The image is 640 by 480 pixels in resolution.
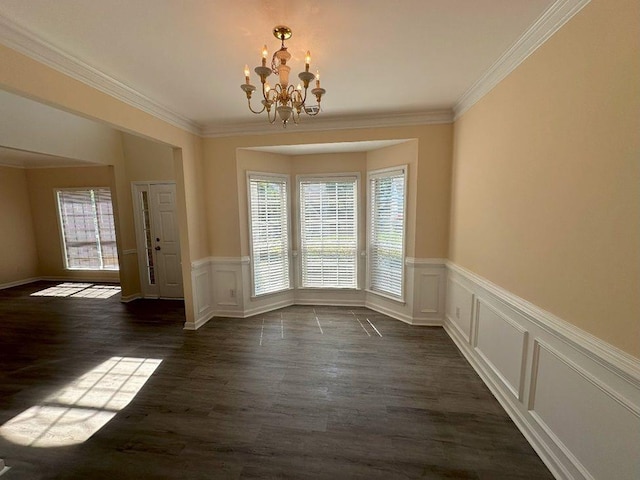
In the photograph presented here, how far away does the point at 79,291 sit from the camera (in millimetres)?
5457

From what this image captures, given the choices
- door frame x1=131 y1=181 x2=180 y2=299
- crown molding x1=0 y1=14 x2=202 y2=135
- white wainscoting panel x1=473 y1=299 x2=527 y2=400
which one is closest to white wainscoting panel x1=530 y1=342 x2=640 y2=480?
white wainscoting panel x1=473 y1=299 x2=527 y2=400

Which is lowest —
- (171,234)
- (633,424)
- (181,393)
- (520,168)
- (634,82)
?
(181,393)

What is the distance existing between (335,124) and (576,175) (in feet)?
8.64

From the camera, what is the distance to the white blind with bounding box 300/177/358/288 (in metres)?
4.16

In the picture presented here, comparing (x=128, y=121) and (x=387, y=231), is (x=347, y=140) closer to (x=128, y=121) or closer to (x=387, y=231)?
(x=387, y=231)

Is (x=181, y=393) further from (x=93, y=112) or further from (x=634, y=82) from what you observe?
(x=634, y=82)

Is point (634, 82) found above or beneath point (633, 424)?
above

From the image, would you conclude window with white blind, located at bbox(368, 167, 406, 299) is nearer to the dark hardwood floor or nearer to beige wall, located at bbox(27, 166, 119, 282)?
the dark hardwood floor

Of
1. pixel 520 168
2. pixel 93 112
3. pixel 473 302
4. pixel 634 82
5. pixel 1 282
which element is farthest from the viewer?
pixel 1 282

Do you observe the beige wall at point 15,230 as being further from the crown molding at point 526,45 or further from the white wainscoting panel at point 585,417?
the white wainscoting panel at point 585,417

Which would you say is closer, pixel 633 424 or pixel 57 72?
pixel 633 424

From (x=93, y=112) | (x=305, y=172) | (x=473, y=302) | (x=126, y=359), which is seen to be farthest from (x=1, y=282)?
(x=473, y=302)

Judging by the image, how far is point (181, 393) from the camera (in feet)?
7.80

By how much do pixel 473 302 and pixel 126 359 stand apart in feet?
12.5
